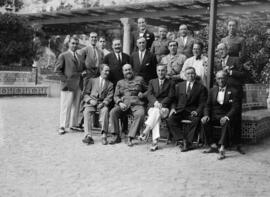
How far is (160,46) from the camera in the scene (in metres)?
8.94

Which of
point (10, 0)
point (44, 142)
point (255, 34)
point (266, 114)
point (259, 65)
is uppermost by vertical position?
point (10, 0)

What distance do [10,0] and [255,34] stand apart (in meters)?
13.4

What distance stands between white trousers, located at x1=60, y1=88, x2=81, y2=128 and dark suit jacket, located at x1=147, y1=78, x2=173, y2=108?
5.90 ft

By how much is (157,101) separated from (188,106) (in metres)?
0.58

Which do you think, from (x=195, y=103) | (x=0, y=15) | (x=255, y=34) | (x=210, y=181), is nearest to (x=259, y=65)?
(x=255, y=34)

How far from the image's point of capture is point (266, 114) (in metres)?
8.73

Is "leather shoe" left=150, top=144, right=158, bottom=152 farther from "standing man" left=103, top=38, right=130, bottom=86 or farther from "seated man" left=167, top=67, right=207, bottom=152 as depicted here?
"standing man" left=103, top=38, right=130, bottom=86

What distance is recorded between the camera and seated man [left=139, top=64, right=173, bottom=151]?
7496 mm

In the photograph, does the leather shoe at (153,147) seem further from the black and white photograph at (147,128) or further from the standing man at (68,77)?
the standing man at (68,77)

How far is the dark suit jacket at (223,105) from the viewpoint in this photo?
7309mm

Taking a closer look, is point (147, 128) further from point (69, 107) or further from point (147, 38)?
point (147, 38)

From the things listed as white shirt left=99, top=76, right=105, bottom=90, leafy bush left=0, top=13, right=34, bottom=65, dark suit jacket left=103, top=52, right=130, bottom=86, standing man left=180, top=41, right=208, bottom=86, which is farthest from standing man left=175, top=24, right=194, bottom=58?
leafy bush left=0, top=13, right=34, bottom=65

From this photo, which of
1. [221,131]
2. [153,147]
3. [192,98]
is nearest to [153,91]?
[192,98]

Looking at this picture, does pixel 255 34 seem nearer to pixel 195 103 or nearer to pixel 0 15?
pixel 195 103
